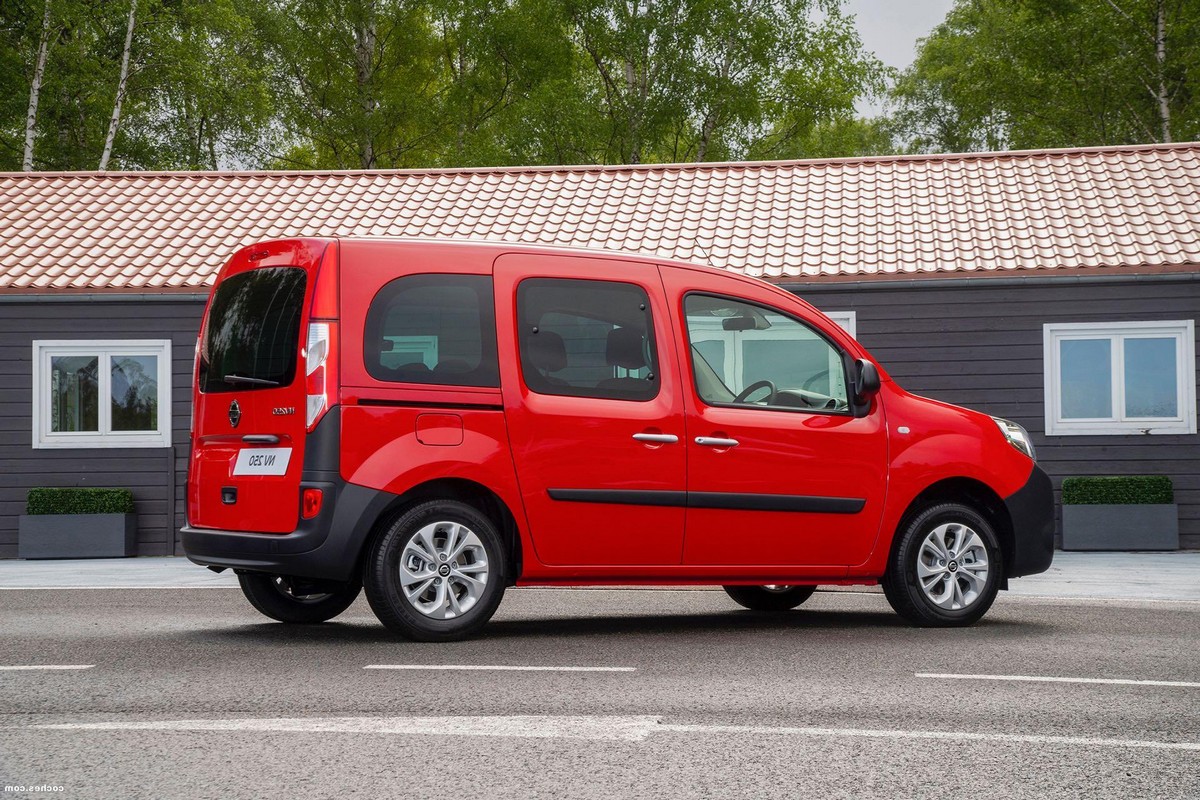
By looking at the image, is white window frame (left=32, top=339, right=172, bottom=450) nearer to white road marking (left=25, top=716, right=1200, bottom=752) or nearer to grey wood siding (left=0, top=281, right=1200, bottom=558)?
grey wood siding (left=0, top=281, right=1200, bottom=558)

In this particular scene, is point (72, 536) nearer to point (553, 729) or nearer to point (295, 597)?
point (295, 597)

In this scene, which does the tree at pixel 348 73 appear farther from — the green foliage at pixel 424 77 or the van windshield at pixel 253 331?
the van windshield at pixel 253 331

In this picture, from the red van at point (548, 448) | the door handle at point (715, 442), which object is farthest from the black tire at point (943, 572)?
the door handle at point (715, 442)

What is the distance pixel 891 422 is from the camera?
855 centimetres

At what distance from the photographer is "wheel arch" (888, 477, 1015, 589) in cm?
861

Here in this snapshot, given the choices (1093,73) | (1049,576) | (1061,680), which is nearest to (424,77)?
(1093,73)

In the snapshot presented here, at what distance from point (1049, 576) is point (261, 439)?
804 cm

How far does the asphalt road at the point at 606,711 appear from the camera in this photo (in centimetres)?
462

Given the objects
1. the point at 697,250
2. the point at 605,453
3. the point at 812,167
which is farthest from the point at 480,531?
the point at 812,167

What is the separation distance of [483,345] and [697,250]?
10428 mm

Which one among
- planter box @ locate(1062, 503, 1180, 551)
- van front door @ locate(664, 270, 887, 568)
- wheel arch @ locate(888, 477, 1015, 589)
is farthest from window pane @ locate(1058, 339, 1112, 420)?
van front door @ locate(664, 270, 887, 568)

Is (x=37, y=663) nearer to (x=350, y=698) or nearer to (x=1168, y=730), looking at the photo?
(x=350, y=698)

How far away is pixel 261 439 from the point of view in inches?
296

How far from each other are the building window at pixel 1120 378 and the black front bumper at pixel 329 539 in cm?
1101
